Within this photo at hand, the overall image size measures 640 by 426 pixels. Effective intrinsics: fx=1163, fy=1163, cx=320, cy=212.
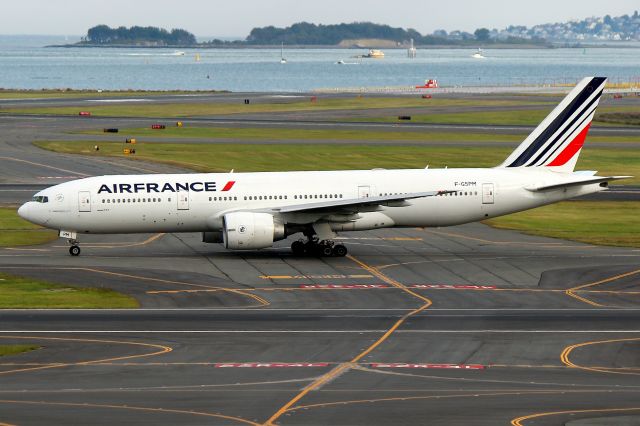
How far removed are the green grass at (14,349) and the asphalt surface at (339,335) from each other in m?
0.52

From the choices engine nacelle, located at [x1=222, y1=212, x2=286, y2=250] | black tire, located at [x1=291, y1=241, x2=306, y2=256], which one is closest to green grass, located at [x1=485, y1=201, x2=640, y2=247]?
black tire, located at [x1=291, y1=241, x2=306, y2=256]

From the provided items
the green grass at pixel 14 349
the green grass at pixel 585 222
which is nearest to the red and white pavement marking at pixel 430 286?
the green grass at pixel 585 222

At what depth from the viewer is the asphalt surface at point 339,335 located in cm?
3466

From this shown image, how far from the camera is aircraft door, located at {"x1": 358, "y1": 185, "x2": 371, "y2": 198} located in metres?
65.5

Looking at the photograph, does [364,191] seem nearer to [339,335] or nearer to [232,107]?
[339,335]

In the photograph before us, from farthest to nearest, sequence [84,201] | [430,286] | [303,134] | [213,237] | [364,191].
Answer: [303,134]
[213,237]
[364,191]
[84,201]
[430,286]

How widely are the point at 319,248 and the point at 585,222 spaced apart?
2197 centimetres

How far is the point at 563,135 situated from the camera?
68.2m

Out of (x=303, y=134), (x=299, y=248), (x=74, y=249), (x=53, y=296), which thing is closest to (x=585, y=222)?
(x=299, y=248)

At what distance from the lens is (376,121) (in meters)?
155

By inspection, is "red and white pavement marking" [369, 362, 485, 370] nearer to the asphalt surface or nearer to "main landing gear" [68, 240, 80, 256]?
the asphalt surface

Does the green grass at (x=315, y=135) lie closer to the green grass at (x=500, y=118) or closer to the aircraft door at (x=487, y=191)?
the green grass at (x=500, y=118)

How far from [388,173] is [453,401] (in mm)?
32311

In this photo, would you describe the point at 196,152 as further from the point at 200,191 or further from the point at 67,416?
the point at 67,416
